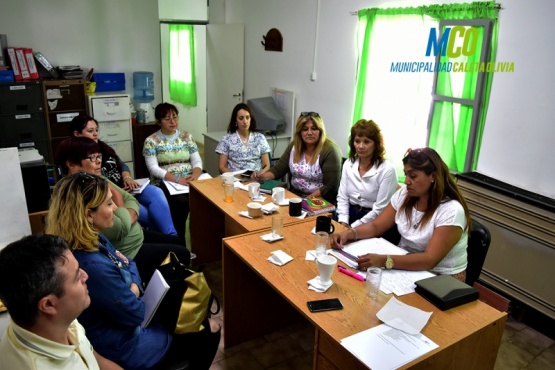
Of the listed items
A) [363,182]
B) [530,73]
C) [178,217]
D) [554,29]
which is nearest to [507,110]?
[530,73]

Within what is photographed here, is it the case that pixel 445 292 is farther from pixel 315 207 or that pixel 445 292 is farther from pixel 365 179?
pixel 365 179

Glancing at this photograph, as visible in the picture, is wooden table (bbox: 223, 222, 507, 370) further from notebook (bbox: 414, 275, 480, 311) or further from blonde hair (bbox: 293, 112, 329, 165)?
blonde hair (bbox: 293, 112, 329, 165)

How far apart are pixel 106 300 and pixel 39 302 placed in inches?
18.0

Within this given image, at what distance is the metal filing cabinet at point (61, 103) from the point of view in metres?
4.95

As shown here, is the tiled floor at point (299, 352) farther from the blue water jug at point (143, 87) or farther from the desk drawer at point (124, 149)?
the blue water jug at point (143, 87)

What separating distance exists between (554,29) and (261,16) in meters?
3.40

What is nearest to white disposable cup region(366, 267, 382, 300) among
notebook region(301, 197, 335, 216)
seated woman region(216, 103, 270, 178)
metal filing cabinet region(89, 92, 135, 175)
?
notebook region(301, 197, 335, 216)

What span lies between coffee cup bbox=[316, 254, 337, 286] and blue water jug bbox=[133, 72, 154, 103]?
15.0 ft

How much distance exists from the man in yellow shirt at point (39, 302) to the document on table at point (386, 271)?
121cm

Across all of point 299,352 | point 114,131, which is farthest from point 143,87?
point 299,352

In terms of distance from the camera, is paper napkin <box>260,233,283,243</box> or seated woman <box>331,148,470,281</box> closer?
seated woman <box>331,148,470,281</box>

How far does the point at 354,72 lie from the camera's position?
13.5ft

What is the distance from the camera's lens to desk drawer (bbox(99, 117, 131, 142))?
5243 millimetres

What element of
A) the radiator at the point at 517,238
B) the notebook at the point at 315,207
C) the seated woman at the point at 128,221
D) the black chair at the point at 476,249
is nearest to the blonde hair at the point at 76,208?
the seated woman at the point at 128,221
